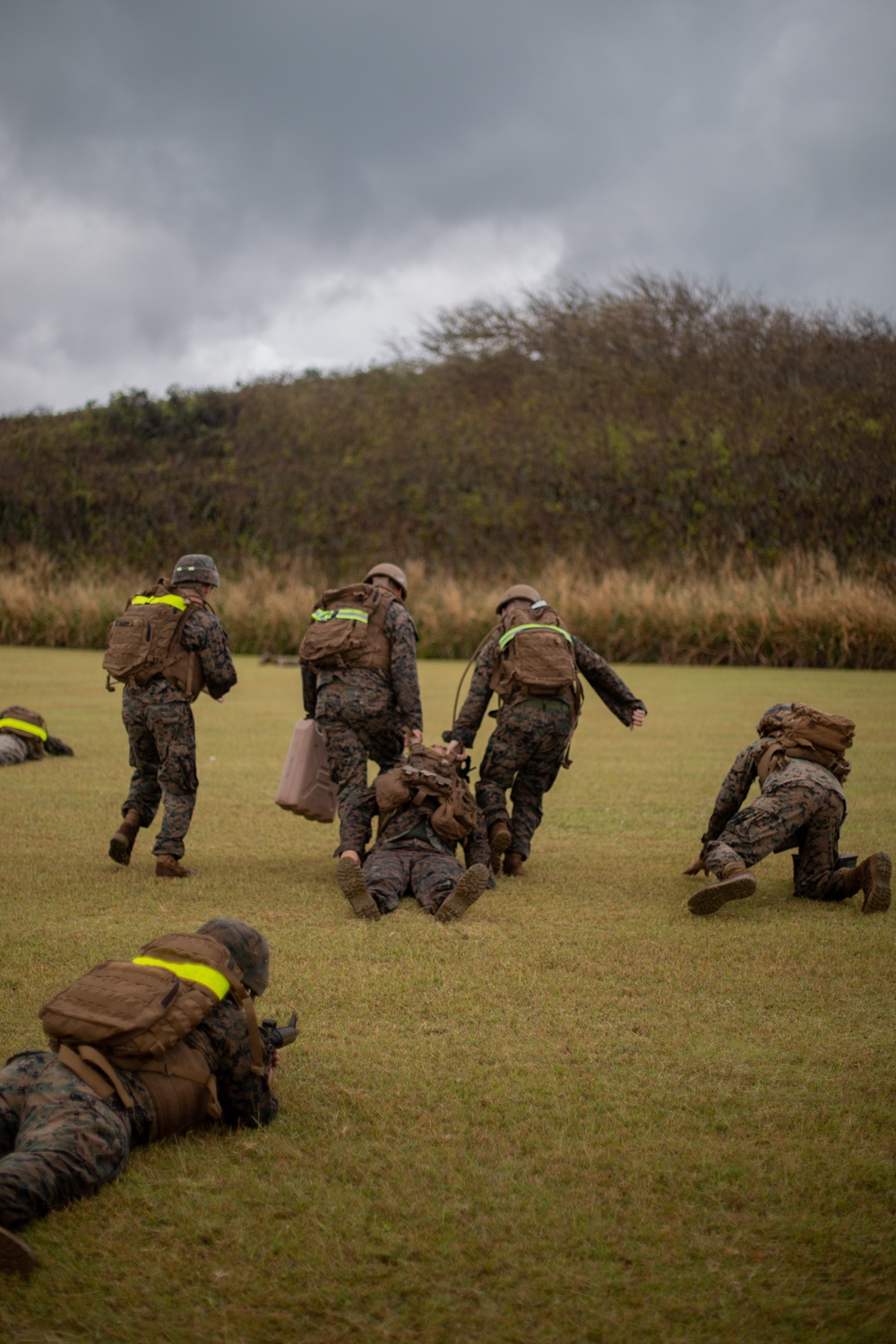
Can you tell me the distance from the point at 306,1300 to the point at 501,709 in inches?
161

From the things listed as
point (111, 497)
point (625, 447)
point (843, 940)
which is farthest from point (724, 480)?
point (843, 940)

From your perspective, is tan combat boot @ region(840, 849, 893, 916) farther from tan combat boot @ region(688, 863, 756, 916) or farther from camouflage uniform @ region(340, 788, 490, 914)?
camouflage uniform @ region(340, 788, 490, 914)

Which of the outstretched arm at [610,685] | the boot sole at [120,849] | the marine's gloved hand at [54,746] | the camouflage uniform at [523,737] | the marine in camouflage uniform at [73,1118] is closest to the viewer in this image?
the marine in camouflage uniform at [73,1118]

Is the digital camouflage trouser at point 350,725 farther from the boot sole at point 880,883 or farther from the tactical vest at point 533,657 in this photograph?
the boot sole at point 880,883

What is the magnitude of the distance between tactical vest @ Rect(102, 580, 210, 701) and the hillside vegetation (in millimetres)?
23970

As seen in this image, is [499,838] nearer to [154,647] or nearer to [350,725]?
[350,725]

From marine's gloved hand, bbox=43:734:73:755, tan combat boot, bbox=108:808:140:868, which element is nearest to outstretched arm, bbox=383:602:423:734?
tan combat boot, bbox=108:808:140:868

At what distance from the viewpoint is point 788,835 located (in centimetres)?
524

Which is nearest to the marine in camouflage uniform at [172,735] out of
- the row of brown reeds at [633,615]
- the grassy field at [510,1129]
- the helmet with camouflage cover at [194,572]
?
the helmet with camouflage cover at [194,572]

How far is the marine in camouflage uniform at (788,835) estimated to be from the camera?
16.4 ft

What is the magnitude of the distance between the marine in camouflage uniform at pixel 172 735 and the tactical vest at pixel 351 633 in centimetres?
48

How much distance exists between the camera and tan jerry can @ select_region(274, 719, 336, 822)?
5.98 metres

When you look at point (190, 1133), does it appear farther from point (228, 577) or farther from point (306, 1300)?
point (228, 577)

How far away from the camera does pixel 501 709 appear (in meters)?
6.21
